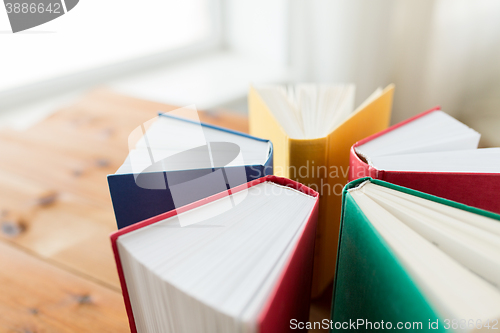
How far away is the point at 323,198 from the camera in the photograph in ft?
1.45

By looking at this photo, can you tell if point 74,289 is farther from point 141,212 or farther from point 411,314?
point 411,314

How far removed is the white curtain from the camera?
1.91 feet

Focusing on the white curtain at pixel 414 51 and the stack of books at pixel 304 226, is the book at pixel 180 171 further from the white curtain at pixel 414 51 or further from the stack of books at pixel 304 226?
the white curtain at pixel 414 51

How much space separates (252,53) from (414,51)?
3.36 feet

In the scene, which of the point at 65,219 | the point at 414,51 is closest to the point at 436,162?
the point at 414,51

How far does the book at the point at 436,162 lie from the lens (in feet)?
1.11

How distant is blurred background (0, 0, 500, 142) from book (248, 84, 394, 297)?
0.24 metres

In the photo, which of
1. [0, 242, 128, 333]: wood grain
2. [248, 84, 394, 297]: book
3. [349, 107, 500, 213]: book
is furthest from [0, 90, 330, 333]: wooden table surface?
[349, 107, 500, 213]: book

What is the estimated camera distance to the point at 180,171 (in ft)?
1.22

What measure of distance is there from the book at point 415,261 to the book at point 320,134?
3.4 inches

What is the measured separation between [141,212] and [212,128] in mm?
139

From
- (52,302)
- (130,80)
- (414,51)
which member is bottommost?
(52,302)

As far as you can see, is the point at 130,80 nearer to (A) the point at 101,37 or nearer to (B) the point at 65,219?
(A) the point at 101,37

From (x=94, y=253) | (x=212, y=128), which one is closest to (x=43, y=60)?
(x=94, y=253)
